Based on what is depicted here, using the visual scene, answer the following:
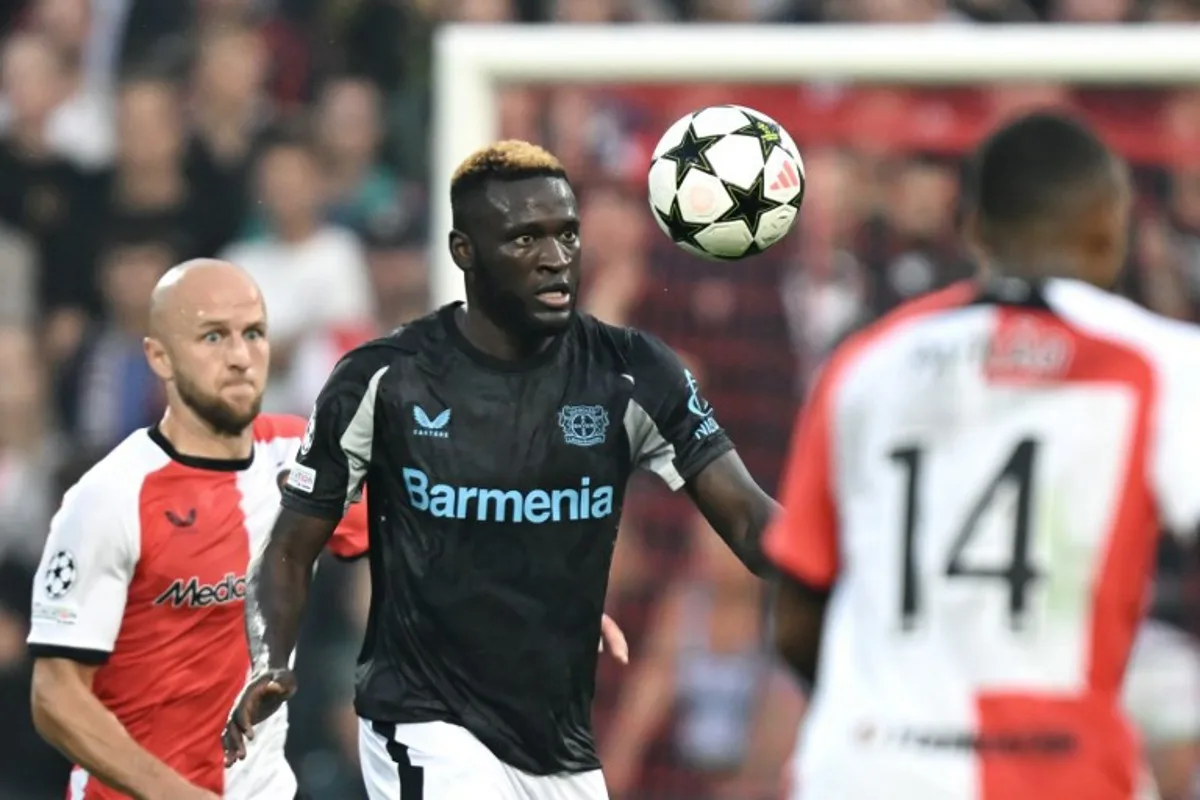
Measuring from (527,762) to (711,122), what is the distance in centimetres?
192

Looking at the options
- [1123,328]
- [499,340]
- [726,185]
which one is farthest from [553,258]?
[1123,328]

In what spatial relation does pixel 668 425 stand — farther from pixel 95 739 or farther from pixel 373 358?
pixel 95 739

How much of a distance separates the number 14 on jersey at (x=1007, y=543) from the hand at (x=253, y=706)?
183 centimetres

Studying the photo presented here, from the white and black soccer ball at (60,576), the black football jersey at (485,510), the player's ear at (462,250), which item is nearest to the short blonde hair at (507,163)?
the player's ear at (462,250)

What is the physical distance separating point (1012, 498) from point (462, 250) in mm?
2221

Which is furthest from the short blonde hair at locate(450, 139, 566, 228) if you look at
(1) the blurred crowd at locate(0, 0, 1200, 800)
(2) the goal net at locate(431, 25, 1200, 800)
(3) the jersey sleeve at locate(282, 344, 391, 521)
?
(1) the blurred crowd at locate(0, 0, 1200, 800)

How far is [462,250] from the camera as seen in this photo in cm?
575

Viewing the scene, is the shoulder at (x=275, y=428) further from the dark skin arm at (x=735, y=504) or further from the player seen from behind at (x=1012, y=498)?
the player seen from behind at (x=1012, y=498)

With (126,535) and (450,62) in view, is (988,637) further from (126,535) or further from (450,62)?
(450,62)

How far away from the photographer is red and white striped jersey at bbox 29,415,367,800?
586cm

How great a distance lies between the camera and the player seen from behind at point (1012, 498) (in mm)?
3863

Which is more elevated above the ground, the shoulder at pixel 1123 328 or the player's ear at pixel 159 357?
the shoulder at pixel 1123 328

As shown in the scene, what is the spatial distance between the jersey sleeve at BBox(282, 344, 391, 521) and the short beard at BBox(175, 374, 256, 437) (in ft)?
1.88

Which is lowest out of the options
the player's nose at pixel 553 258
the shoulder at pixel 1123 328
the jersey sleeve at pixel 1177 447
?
the jersey sleeve at pixel 1177 447
